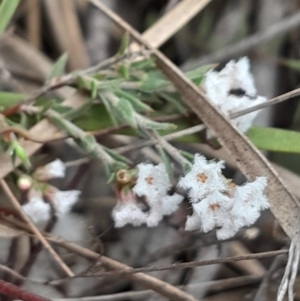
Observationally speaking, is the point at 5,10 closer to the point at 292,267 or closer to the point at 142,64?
the point at 142,64

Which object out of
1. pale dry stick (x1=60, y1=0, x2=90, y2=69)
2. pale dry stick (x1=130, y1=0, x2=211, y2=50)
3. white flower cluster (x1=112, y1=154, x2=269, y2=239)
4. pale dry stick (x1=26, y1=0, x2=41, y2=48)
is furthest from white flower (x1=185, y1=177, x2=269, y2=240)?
pale dry stick (x1=26, y1=0, x2=41, y2=48)

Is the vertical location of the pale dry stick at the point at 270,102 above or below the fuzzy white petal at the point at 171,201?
above

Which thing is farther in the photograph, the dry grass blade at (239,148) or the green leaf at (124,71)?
the green leaf at (124,71)

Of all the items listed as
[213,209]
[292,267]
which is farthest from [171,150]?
[292,267]

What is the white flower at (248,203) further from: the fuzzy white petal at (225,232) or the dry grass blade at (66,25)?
the dry grass blade at (66,25)

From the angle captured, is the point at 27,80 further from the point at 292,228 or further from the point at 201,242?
the point at 292,228

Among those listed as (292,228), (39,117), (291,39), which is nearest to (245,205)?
(292,228)

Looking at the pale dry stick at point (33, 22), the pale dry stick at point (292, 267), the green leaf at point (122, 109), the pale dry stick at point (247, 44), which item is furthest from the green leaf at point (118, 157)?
the pale dry stick at point (33, 22)
